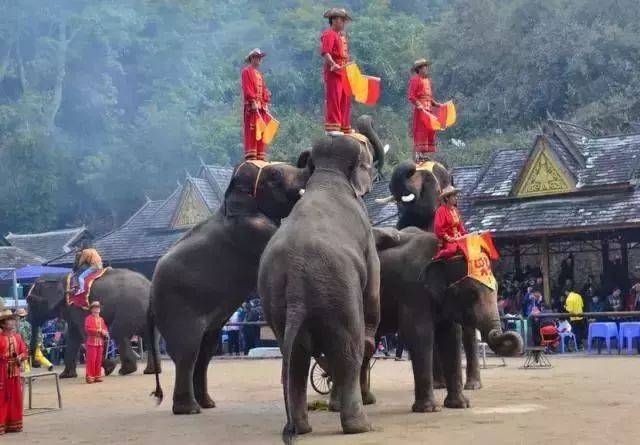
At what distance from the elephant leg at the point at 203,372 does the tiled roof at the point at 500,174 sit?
14843 millimetres

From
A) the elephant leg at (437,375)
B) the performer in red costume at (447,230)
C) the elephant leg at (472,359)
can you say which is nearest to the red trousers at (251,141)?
the performer in red costume at (447,230)

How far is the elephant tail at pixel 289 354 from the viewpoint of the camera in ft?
29.1

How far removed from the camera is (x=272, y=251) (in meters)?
9.54

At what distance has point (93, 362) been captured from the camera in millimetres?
18406

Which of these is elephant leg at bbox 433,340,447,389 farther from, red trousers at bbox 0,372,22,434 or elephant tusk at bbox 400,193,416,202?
red trousers at bbox 0,372,22,434

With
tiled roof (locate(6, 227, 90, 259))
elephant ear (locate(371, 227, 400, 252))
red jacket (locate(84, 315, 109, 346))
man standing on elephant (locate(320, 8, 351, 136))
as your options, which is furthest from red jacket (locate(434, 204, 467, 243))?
tiled roof (locate(6, 227, 90, 259))

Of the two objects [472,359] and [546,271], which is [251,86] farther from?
[546,271]

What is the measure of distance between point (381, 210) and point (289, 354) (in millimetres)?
21369

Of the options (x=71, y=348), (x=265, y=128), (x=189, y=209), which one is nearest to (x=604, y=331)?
(x=71, y=348)

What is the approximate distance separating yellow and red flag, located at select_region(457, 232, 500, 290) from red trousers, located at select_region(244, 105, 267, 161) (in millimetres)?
3022

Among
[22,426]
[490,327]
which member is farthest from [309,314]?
[22,426]

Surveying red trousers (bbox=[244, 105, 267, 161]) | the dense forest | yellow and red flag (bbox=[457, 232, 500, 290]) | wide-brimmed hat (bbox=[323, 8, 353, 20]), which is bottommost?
yellow and red flag (bbox=[457, 232, 500, 290])

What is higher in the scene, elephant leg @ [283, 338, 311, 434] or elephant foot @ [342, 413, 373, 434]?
elephant leg @ [283, 338, 311, 434]

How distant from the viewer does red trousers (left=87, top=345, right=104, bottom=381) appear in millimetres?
18281
